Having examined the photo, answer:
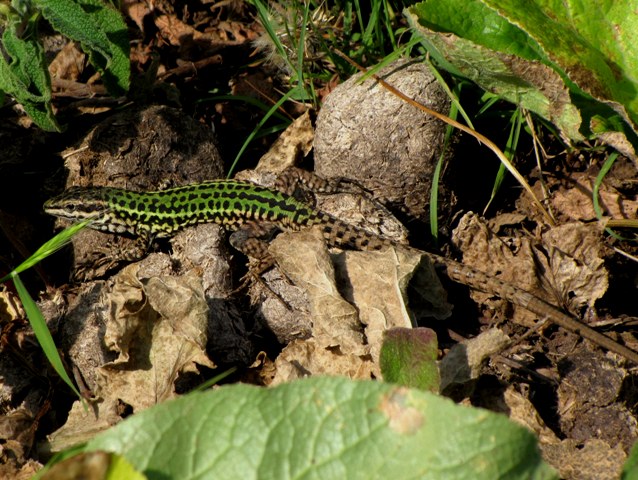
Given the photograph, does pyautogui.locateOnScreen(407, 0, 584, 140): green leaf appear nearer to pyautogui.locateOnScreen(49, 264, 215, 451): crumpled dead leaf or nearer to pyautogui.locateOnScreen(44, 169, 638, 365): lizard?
pyautogui.locateOnScreen(44, 169, 638, 365): lizard

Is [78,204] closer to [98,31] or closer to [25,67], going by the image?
[25,67]

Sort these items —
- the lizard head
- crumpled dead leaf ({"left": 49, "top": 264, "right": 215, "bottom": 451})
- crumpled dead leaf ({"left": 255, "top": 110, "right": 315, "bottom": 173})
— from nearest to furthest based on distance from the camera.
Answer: crumpled dead leaf ({"left": 49, "top": 264, "right": 215, "bottom": 451}) < the lizard head < crumpled dead leaf ({"left": 255, "top": 110, "right": 315, "bottom": 173})

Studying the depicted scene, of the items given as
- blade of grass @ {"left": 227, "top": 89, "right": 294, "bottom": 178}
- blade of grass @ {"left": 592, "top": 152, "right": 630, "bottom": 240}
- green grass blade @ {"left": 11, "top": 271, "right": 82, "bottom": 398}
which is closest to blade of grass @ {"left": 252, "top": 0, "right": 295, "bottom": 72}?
blade of grass @ {"left": 227, "top": 89, "right": 294, "bottom": 178}

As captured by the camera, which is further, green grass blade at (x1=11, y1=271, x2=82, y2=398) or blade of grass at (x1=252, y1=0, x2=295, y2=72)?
blade of grass at (x1=252, y1=0, x2=295, y2=72)

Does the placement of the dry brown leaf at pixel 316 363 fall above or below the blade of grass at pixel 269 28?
below

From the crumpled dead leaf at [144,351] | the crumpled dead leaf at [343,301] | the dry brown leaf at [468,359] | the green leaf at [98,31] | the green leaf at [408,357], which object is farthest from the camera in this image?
the green leaf at [98,31]

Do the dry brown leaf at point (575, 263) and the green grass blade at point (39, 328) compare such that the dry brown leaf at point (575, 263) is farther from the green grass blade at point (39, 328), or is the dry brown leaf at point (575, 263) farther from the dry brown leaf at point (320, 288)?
the green grass blade at point (39, 328)

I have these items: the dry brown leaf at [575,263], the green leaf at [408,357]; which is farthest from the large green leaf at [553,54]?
the green leaf at [408,357]
